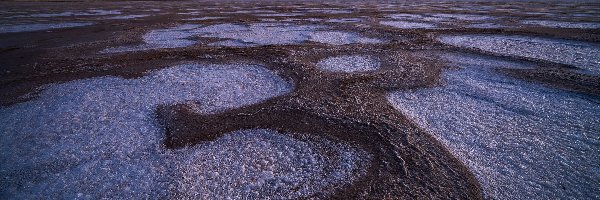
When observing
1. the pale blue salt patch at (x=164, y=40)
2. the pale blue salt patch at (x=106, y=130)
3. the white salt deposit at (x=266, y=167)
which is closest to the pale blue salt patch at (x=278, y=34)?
the pale blue salt patch at (x=164, y=40)

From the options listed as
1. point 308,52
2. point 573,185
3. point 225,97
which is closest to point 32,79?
point 225,97

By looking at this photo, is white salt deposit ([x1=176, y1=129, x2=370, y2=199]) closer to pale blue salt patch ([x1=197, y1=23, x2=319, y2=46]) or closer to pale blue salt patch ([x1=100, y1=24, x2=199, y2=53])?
pale blue salt patch ([x1=197, y1=23, x2=319, y2=46])

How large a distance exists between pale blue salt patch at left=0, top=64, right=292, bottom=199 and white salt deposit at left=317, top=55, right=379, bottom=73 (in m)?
0.57

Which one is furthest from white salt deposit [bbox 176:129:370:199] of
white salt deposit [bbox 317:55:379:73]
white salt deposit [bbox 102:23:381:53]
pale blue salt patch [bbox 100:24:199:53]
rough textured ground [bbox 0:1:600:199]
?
pale blue salt patch [bbox 100:24:199:53]

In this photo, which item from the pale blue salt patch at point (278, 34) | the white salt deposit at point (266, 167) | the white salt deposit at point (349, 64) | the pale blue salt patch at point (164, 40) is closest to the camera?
the white salt deposit at point (266, 167)

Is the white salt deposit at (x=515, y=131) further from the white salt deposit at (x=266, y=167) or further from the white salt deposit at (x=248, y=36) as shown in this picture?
the white salt deposit at (x=248, y=36)

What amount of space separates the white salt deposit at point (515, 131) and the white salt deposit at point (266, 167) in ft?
1.87

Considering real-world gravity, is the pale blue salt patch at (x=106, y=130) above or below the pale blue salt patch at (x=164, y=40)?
below

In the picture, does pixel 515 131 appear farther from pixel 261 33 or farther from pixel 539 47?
pixel 261 33

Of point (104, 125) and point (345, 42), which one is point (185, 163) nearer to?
point (104, 125)

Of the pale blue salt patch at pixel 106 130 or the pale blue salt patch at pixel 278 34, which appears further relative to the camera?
the pale blue salt patch at pixel 278 34

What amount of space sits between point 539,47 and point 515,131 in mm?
2569

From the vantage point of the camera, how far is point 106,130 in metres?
1.95

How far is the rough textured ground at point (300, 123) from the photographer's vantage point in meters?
1.45
